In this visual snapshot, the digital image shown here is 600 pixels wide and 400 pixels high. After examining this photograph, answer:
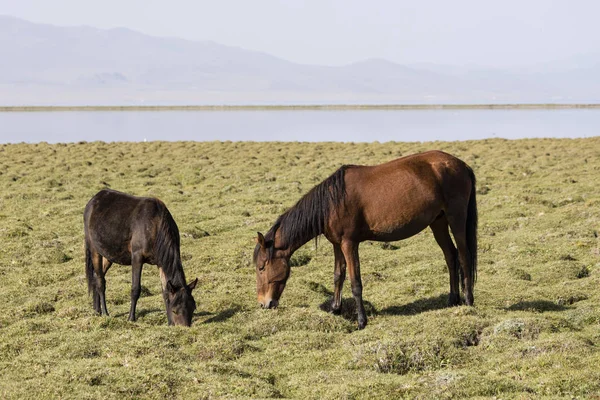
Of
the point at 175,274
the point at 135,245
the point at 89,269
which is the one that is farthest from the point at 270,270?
the point at 89,269

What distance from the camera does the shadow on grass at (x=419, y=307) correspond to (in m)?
12.2

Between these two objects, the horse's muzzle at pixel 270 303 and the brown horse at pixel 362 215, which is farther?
the horse's muzzle at pixel 270 303

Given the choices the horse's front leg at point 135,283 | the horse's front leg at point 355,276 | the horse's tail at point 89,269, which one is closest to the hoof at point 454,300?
the horse's front leg at point 355,276

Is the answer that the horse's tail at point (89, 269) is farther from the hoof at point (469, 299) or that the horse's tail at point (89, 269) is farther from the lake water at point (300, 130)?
the lake water at point (300, 130)

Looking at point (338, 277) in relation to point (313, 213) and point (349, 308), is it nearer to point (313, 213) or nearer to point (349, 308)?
point (349, 308)

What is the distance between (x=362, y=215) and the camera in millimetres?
11641

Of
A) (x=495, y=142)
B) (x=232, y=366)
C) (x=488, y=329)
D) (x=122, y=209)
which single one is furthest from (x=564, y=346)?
(x=495, y=142)

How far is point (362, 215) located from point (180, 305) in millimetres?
3174

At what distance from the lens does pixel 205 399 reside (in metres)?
8.38

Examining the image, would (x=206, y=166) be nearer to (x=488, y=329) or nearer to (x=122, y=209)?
(x=122, y=209)

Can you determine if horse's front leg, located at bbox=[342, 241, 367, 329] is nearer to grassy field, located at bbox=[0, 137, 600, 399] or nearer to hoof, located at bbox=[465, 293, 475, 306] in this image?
grassy field, located at bbox=[0, 137, 600, 399]

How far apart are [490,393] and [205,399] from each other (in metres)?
3.23

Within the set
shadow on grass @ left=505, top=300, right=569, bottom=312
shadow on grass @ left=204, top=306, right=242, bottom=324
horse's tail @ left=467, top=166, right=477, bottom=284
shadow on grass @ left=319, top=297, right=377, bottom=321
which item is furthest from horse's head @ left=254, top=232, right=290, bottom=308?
shadow on grass @ left=505, top=300, right=569, bottom=312

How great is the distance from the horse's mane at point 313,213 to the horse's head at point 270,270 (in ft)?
0.32
